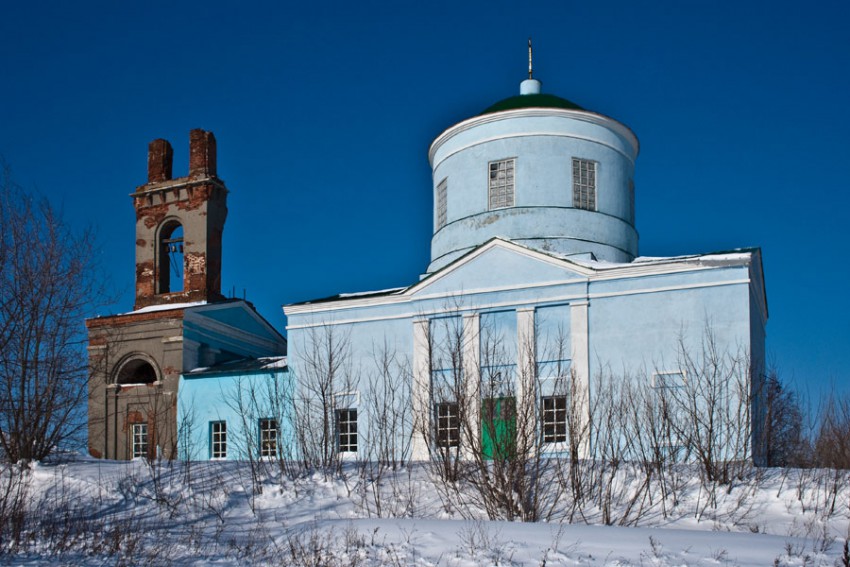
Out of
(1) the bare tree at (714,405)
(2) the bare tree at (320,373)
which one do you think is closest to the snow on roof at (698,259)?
(1) the bare tree at (714,405)

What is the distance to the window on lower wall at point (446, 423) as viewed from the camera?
16.2 m

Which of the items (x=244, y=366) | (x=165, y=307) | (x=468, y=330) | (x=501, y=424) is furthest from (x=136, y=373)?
(x=501, y=424)

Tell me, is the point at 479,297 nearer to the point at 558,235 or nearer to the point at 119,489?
the point at 558,235

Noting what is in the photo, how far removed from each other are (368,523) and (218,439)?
457 inches

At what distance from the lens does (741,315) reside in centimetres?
1764

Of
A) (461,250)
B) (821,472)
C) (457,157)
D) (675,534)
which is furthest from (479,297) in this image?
(675,534)

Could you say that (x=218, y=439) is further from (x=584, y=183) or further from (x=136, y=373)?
(x=584, y=183)

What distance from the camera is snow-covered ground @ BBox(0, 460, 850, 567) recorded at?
1070 centimetres

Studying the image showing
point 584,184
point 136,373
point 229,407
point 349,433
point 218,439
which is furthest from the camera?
point 136,373

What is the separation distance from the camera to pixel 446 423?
61.4 feet

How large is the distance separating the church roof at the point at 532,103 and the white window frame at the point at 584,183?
138 cm

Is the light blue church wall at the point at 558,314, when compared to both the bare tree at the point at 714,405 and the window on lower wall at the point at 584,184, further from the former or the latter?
the window on lower wall at the point at 584,184

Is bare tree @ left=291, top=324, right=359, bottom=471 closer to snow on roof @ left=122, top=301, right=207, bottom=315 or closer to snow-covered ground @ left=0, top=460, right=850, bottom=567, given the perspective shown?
snow-covered ground @ left=0, top=460, right=850, bottom=567

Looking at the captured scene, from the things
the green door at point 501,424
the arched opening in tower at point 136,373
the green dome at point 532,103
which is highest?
the green dome at point 532,103
